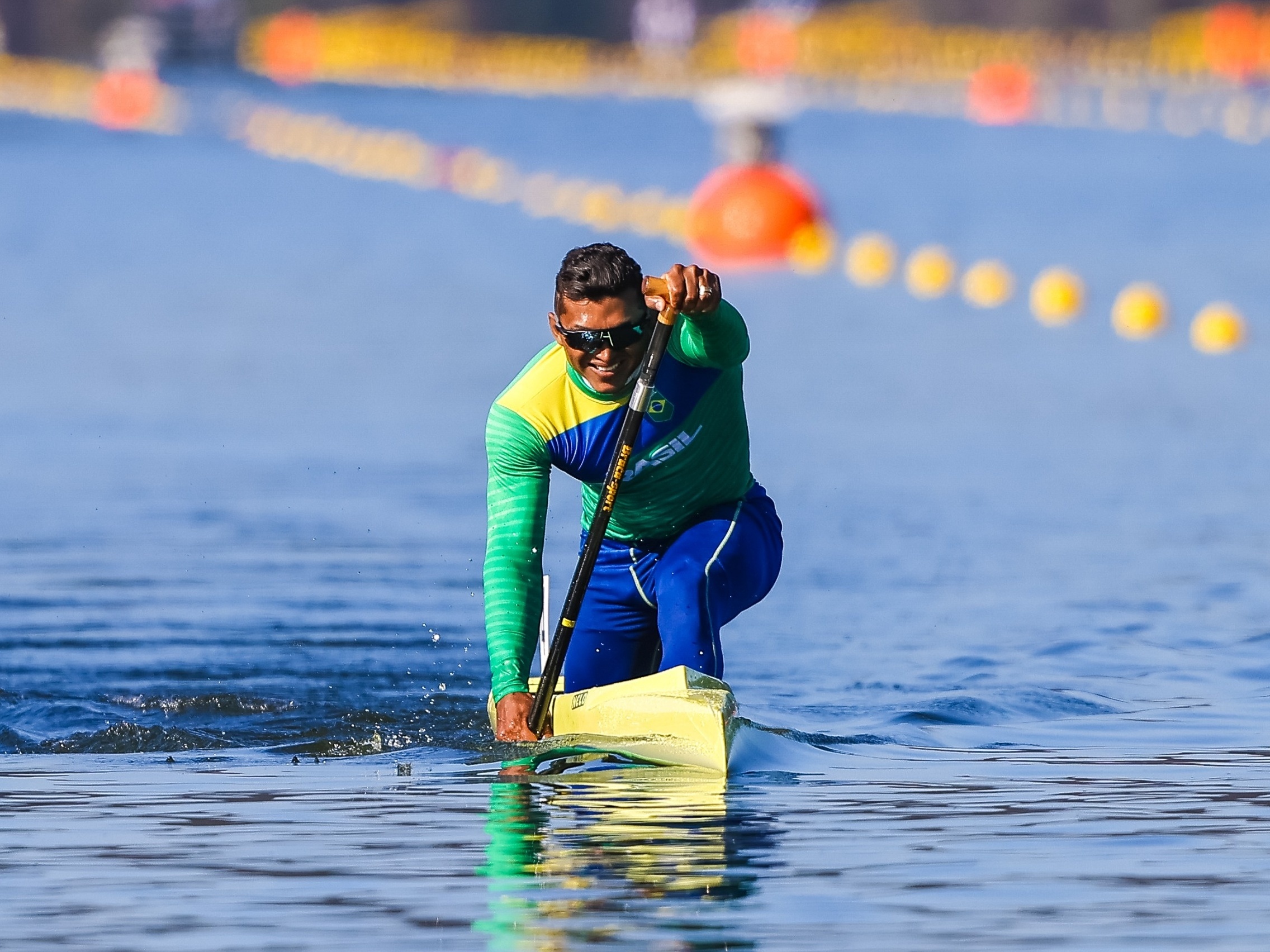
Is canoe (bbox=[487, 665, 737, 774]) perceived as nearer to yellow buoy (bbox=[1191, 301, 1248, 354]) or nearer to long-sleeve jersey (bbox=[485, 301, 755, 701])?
long-sleeve jersey (bbox=[485, 301, 755, 701])

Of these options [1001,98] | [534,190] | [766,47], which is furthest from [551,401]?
[766,47]

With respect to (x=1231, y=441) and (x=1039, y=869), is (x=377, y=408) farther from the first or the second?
(x=1039, y=869)

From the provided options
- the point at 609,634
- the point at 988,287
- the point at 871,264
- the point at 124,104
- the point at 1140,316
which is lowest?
the point at 609,634

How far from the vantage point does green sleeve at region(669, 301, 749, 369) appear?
729 centimetres

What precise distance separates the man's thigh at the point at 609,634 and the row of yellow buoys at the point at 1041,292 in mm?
12263

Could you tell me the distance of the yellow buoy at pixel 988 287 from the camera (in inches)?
907

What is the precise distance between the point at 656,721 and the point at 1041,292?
1498 centimetres

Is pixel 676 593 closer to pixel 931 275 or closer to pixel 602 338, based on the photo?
pixel 602 338

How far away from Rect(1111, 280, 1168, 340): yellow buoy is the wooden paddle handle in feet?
45.4

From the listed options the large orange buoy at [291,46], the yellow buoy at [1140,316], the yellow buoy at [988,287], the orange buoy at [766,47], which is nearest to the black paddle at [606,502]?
the yellow buoy at [1140,316]

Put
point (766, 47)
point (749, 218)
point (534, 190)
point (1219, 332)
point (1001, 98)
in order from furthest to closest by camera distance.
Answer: point (766, 47) → point (1001, 98) → point (534, 190) → point (749, 218) → point (1219, 332)

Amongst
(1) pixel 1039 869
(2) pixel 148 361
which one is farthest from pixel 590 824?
(2) pixel 148 361

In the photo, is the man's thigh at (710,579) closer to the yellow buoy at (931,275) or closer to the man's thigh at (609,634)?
the man's thigh at (609,634)

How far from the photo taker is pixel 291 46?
65438 millimetres
